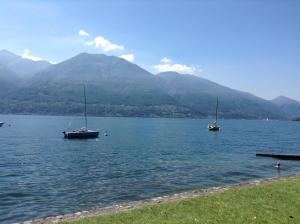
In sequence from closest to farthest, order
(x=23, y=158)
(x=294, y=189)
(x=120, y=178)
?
1. (x=294, y=189)
2. (x=120, y=178)
3. (x=23, y=158)

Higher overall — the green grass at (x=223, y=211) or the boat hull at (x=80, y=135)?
the green grass at (x=223, y=211)

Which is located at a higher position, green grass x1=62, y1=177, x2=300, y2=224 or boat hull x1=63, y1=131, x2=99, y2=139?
green grass x1=62, y1=177, x2=300, y2=224

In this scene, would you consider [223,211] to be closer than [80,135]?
Yes

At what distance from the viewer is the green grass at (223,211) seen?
1676cm

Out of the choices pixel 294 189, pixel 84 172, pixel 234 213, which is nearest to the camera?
pixel 234 213

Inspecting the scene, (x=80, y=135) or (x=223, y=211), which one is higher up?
(x=223, y=211)

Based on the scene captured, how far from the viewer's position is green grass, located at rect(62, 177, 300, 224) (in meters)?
16.8

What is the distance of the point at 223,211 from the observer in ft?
59.8

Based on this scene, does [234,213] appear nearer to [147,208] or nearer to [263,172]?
[147,208]

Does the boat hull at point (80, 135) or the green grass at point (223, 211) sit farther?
the boat hull at point (80, 135)

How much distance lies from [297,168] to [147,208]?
3622cm

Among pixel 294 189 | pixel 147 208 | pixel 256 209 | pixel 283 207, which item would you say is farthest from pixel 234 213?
pixel 294 189

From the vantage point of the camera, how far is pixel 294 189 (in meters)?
23.8

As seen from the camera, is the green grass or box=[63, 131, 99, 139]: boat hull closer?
the green grass
